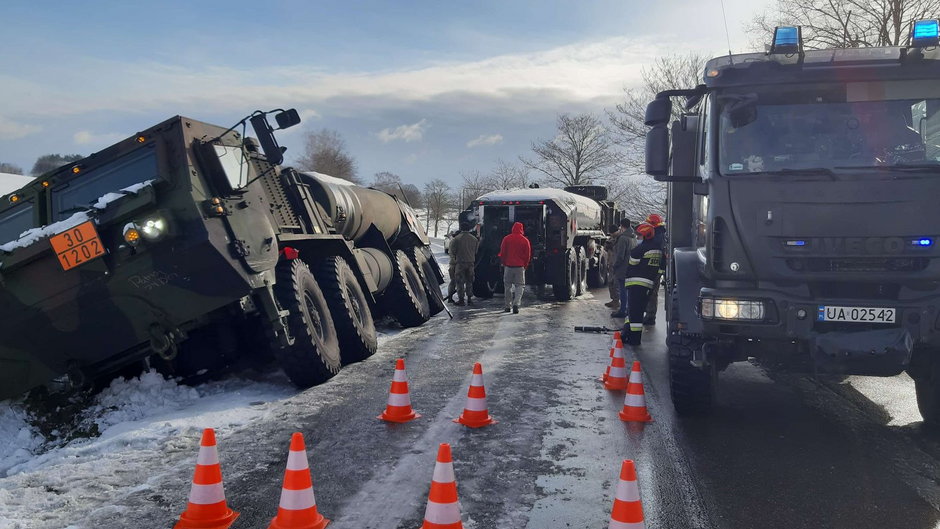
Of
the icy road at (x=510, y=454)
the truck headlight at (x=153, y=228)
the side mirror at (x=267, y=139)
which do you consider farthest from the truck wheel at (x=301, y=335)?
the truck headlight at (x=153, y=228)

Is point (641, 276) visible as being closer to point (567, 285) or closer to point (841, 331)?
point (841, 331)

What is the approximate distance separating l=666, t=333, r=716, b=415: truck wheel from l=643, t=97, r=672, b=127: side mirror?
1.73 metres

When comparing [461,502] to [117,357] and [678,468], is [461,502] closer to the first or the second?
[678,468]

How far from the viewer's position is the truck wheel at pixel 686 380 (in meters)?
6.06

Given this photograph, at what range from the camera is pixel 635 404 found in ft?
20.3

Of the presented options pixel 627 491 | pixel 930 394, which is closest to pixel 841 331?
pixel 930 394

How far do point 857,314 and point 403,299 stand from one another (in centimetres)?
755

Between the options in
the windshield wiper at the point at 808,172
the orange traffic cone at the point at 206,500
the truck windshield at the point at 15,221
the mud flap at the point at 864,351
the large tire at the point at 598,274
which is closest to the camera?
the orange traffic cone at the point at 206,500

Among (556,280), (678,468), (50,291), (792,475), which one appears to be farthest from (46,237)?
(556,280)

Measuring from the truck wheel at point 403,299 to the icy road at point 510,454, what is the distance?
140 inches

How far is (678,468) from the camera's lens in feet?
16.5

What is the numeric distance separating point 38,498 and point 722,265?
476 centimetres

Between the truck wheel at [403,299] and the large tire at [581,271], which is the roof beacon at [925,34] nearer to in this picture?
the truck wheel at [403,299]

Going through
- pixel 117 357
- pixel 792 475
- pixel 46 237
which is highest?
pixel 46 237
